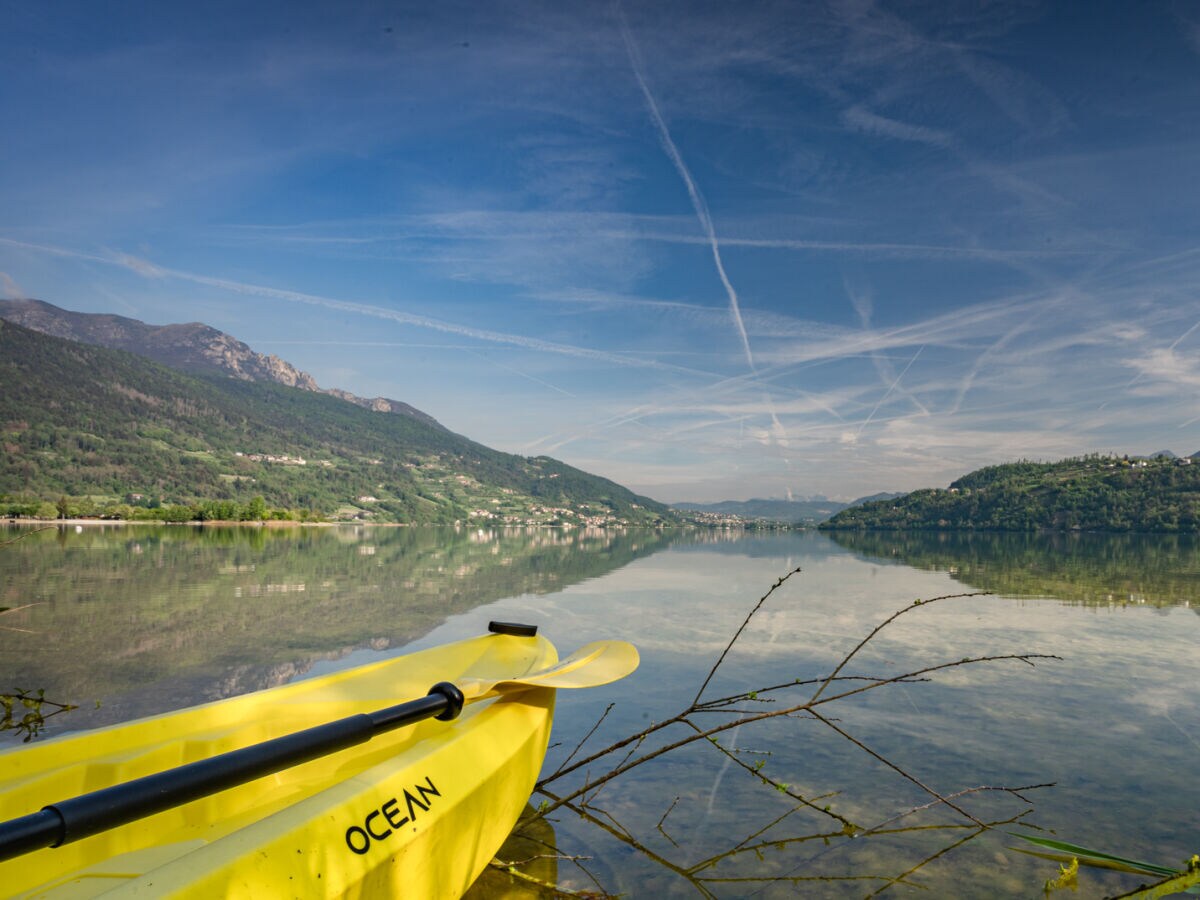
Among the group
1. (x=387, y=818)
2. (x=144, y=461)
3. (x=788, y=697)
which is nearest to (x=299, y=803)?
(x=387, y=818)

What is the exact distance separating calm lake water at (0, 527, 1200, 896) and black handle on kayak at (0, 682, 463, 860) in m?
1.41

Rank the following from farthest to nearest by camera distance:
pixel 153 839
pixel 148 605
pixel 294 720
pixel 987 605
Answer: pixel 987 605 → pixel 148 605 → pixel 294 720 → pixel 153 839

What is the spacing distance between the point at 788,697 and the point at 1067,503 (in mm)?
134123

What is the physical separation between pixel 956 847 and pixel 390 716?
135 inches

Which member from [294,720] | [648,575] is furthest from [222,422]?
[294,720]

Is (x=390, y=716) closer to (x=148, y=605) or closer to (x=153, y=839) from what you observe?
(x=153, y=839)

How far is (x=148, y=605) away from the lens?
12883 mm

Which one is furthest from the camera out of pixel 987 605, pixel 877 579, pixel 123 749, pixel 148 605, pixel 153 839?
pixel 877 579

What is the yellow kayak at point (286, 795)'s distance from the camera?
1865mm

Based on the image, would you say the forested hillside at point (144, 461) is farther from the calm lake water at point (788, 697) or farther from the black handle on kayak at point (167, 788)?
the black handle on kayak at point (167, 788)

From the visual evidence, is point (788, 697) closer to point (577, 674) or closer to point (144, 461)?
point (577, 674)

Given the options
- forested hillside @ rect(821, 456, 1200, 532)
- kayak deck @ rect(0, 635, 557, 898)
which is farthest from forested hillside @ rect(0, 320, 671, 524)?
kayak deck @ rect(0, 635, 557, 898)

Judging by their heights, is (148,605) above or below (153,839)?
below

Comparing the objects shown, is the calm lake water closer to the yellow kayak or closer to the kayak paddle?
the yellow kayak
